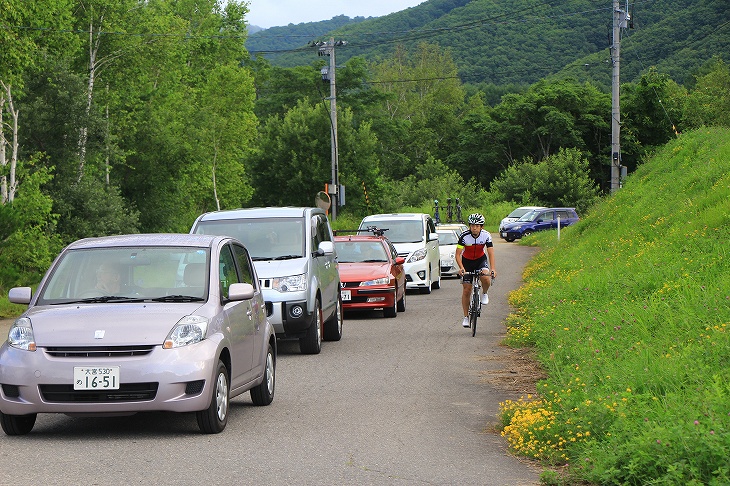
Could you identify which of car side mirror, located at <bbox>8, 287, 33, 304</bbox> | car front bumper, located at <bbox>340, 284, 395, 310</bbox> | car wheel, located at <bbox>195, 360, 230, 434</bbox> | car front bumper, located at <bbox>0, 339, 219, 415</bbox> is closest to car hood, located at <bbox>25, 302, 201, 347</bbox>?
car front bumper, located at <bbox>0, 339, 219, 415</bbox>

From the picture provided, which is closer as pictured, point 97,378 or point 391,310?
point 97,378

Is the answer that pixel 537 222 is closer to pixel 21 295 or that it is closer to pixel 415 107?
pixel 21 295

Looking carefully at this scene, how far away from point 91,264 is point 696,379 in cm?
505

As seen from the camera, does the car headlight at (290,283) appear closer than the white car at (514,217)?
Yes

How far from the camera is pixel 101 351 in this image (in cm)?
852

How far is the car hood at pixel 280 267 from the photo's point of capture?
1534cm

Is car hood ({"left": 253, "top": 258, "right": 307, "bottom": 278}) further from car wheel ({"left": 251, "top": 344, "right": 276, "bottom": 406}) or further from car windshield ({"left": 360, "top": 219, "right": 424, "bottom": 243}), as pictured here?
car windshield ({"left": 360, "top": 219, "right": 424, "bottom": 243})

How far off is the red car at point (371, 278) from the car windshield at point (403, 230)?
5529mm

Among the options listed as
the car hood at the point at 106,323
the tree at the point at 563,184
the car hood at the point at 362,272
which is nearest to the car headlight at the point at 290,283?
the car hood at the point at 362,272

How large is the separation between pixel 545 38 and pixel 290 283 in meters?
135

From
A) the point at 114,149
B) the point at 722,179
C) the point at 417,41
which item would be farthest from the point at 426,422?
the point at 417,41

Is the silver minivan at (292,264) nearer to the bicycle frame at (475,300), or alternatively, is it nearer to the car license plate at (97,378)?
the bicycle frame at (475,300)

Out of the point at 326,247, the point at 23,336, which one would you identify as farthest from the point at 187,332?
the point at 326,247

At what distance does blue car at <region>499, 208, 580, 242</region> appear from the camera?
196ft
